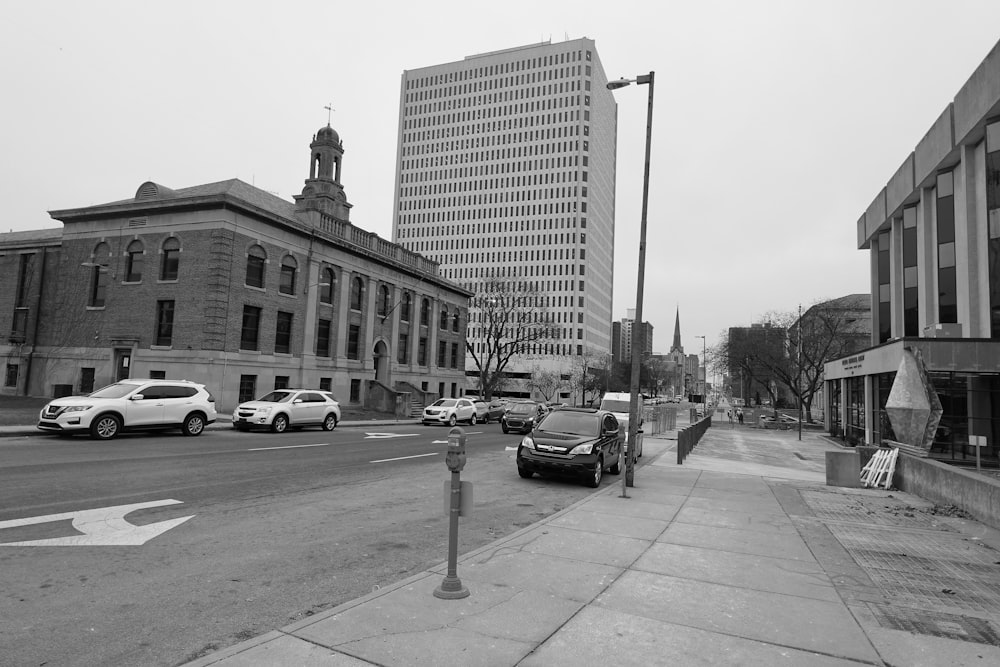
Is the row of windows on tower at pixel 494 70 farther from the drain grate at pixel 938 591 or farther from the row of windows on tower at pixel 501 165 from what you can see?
the drain grate at pixel 938 591

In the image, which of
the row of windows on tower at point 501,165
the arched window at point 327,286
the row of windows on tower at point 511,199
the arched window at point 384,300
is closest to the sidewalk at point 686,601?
the arched window at point 327,286

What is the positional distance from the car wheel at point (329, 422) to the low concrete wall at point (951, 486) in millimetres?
19102

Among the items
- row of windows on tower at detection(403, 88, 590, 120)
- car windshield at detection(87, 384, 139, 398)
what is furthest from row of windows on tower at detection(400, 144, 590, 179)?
car windshield at detection(87, 384, 139, 398)

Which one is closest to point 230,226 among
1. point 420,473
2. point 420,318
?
point 420,318

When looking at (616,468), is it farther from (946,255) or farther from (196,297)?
(196,297)

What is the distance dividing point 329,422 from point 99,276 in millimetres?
20173

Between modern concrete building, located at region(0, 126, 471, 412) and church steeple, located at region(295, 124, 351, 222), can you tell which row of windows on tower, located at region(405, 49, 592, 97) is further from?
modern concrete building, located at region(0, 126, 471, 412)

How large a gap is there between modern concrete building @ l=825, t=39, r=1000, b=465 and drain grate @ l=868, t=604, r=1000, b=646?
11488mm

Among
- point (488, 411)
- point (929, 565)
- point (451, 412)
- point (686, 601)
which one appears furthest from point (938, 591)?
point (488, 411)

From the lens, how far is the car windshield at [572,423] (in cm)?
1255

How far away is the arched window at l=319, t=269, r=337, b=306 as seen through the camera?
3758cm

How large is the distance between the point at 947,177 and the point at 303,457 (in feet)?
92.9

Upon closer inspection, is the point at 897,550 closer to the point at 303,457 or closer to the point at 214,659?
the point at 214,659

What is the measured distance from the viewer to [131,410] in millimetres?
16531
